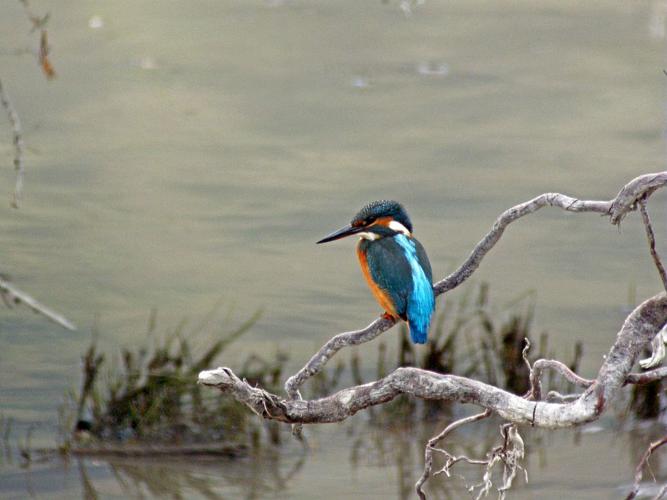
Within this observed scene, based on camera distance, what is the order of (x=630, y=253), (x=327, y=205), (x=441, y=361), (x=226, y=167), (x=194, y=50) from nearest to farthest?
(x=441, y=361) < (x=630, y=253) < (x=327, y=205) < (x=226, y=167) < (x=194, y=50)

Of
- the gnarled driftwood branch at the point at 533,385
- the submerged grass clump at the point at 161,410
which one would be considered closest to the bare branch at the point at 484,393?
the gnarled driftwood branch at the point at 533,385

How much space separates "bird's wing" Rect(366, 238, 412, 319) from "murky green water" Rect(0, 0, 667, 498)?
2.04m

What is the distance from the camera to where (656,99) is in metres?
11.8

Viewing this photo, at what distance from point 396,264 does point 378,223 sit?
6.4 inches

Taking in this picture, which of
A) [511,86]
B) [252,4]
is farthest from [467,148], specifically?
[252,4]

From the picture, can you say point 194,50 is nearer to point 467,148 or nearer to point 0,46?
point 0,46

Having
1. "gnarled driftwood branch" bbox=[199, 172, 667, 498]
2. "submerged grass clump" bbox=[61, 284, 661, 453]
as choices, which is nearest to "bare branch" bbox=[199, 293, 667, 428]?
"gnarled driftwood branch" bbox=[199, 172, 667, 498]

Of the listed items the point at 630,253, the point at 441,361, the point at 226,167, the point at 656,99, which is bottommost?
the point at 441,361

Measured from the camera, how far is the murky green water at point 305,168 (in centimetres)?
698

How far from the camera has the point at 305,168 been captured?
33.6 feet

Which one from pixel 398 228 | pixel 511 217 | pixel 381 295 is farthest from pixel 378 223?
pixel 511 217

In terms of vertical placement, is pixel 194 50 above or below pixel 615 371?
above

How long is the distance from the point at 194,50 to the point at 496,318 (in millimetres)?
6223

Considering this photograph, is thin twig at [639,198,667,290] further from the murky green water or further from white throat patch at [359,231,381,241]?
the murky green water
